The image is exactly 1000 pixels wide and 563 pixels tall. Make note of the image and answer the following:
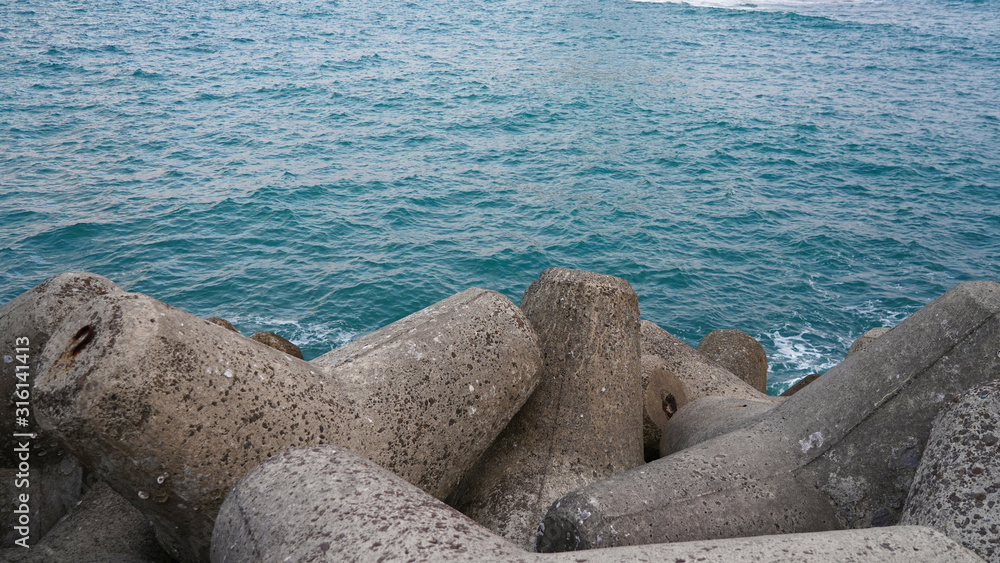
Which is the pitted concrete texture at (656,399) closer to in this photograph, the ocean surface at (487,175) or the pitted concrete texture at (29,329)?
the pitted concrete texture at (29,329)

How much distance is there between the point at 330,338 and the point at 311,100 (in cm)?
1574

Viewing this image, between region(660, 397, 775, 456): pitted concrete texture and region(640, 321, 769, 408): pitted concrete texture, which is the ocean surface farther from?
region(660, 397, 775, 456): pitted concrete texture

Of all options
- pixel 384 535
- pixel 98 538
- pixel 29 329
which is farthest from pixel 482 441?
pixel 29 329

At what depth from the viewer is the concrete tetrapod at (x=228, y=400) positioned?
297 cm

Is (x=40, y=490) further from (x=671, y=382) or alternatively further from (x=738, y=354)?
(x=738, y=354)

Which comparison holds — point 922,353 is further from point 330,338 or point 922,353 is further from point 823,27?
point 823,27

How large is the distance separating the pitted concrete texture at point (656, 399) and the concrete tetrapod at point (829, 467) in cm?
186

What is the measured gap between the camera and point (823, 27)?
139 feet

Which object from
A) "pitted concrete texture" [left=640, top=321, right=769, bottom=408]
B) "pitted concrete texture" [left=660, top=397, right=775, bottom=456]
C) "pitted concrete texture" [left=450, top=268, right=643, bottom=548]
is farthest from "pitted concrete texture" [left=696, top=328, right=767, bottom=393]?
"pitted concrete texture" [left=450, top=268, right=643, bottom=548]

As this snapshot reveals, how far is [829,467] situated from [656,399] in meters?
2.38

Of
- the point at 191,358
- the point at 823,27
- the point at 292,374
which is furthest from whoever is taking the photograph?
the point at 823,27

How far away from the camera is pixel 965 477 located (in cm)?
276

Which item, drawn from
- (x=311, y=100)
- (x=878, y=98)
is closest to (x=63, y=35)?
(x=311, y=100)

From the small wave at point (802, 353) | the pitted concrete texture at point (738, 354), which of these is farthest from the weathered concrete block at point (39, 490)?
the small wave at point (802, 353)
